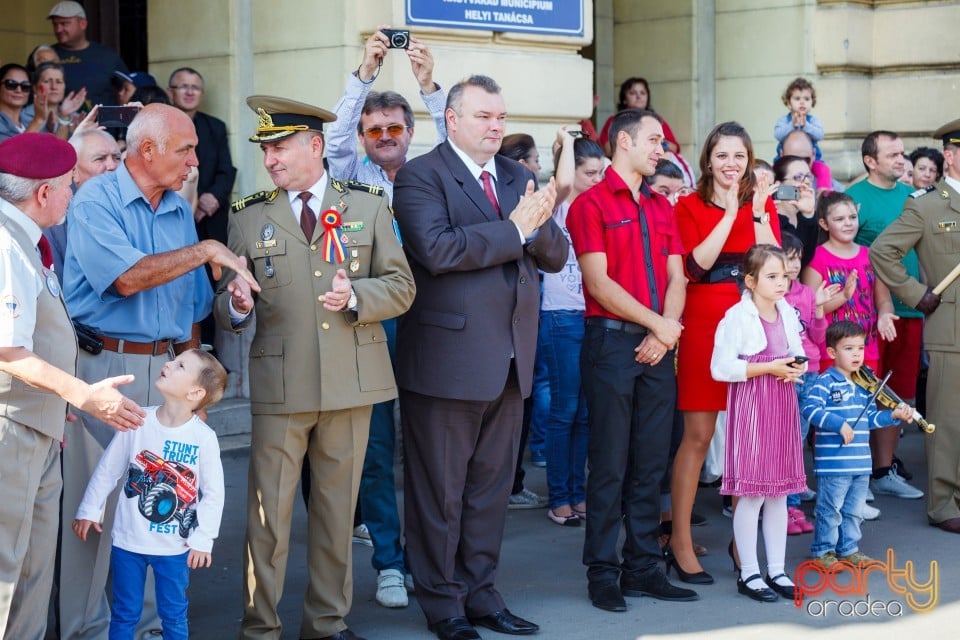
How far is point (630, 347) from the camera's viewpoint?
242 inches

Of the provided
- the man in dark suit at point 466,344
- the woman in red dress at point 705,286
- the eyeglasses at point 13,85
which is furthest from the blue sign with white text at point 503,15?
the man in dark suit at point 466,344

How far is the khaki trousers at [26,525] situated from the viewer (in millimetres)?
4688

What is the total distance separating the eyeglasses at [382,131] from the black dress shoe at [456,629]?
2187 millimetres

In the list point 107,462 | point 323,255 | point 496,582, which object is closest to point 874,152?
point 496,582

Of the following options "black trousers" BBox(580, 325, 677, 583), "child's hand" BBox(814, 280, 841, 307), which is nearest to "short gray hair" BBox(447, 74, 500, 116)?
"black trousers" BBox(580, 325, 677, 583)

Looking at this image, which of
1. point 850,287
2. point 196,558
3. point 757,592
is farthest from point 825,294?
point 196,558

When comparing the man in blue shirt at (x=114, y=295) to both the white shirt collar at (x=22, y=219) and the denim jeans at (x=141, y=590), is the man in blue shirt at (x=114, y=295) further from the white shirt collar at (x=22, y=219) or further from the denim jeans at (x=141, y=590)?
the white shirt collar at (x=22, y=219)

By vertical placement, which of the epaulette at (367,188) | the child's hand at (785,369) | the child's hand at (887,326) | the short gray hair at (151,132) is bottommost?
the child's hand at (785,369)

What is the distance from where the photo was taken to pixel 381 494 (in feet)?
20.6

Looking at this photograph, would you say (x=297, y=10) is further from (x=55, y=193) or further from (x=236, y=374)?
(x=55, y=193)

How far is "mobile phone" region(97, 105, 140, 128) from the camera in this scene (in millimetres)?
7459

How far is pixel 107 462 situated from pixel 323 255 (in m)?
1.07

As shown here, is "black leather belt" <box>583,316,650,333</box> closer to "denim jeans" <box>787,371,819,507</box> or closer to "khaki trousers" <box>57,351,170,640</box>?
"denim jeans" <box>787,371,819,507</box>

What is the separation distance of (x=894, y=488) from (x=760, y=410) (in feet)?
7.32
